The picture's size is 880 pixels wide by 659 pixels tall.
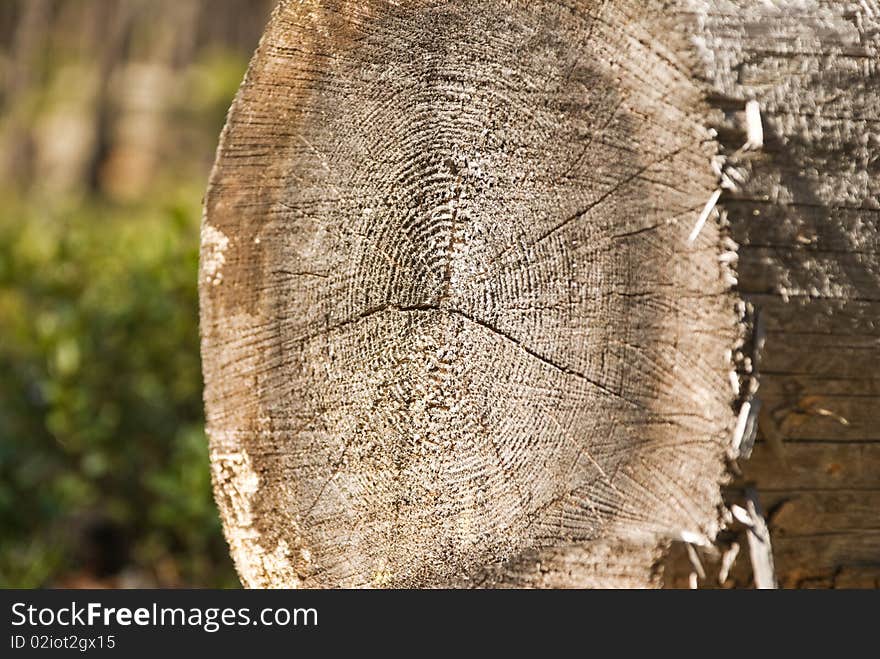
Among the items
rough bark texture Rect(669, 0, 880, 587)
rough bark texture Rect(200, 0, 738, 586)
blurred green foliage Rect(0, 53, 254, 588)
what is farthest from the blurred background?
rough bark texture Rect(669, 0, 880, 587)

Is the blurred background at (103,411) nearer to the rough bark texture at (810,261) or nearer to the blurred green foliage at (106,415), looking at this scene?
the blurred green foliage at (106,415)

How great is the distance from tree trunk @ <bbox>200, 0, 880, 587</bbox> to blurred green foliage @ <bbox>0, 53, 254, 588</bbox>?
172cm

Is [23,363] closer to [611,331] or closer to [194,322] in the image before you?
[194,322]

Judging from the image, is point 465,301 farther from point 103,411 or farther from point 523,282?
point 103,411

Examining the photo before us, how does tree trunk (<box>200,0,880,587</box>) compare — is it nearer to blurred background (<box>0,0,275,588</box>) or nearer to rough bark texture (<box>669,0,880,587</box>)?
rough bark texture (<box>669,0,880,587</box>)

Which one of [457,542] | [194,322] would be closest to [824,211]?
[457,542]

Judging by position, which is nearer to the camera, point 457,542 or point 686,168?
point 686,168

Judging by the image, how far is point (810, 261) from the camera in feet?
6.33

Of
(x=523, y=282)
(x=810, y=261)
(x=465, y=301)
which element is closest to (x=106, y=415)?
(x=465, y=301)

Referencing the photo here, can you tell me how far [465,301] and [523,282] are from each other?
126mm

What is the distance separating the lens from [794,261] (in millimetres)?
1915

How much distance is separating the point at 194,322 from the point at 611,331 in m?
2.63

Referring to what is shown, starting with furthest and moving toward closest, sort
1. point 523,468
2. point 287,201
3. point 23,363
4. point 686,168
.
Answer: point 23,363 → point 287,201 → point 523,468 → point 686,168

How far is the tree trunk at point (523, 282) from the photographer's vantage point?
1.91 m
